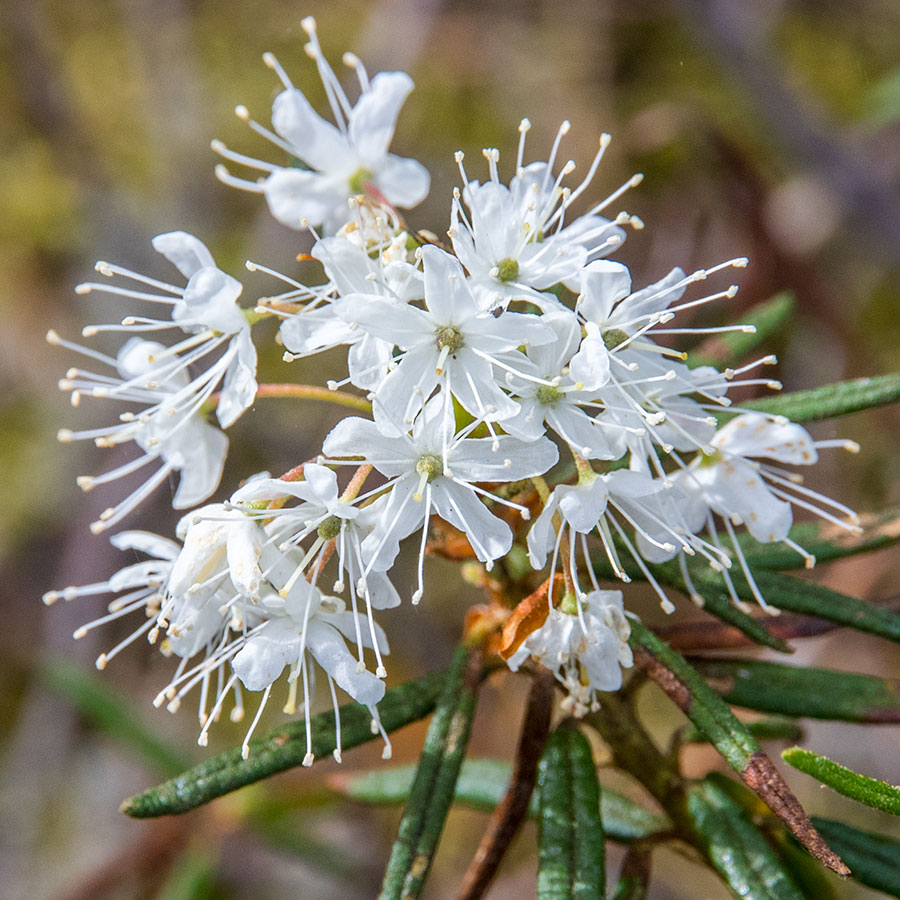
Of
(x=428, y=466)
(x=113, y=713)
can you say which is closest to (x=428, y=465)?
(x=428, y=466)

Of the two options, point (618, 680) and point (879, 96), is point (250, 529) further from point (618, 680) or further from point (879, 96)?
point (879, 96)

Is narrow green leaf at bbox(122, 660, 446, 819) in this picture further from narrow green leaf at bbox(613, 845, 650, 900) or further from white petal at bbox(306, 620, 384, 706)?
narrow green leaf at bbox(613, 845, 650, 900)

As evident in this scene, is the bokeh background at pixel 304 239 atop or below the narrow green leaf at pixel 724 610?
atop

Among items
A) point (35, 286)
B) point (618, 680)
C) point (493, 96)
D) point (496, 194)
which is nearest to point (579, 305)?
point (496, 194)

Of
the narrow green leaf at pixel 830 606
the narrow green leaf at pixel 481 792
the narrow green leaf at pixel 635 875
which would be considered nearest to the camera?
the narrow green leaf at pixel 830 606

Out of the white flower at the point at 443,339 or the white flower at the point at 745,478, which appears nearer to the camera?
the white flower at the point at 443,339

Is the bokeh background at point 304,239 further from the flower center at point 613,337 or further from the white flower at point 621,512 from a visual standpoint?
the flower center at point 613,337

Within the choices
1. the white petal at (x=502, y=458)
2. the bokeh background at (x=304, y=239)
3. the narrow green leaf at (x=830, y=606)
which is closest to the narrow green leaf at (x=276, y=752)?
the white petal at (x=502, y=458)
